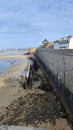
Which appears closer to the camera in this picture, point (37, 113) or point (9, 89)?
point (37, 113)

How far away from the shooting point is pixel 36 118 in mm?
9422

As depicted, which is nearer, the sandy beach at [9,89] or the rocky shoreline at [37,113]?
the rocky shoreline at [37,113]

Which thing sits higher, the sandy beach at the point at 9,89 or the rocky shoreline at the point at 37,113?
the rocky shoreline at the point at 37,113

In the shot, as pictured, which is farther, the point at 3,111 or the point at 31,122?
the point at 3,111

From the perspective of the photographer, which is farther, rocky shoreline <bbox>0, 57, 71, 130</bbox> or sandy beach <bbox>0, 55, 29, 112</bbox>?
sandy beach <bbox>0, 55, 29, 112</bbox>

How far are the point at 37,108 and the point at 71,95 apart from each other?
8.97 ft

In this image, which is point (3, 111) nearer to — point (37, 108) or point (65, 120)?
point (37, 108)

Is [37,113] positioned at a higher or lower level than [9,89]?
higher

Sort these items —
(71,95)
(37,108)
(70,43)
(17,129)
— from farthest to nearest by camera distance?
1. (70,43)
2. (37,108)
3. (71,95)
4. (17,129)

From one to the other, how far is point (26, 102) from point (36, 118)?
277 centimetres

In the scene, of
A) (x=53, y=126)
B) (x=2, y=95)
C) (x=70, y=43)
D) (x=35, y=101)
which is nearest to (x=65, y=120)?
(x=53, y=126)

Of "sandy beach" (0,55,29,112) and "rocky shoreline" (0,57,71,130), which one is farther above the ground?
"rocky shoreline" (0,57,71,130)

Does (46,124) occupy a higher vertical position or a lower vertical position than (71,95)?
lower

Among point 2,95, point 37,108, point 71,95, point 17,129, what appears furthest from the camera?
point 2,95
